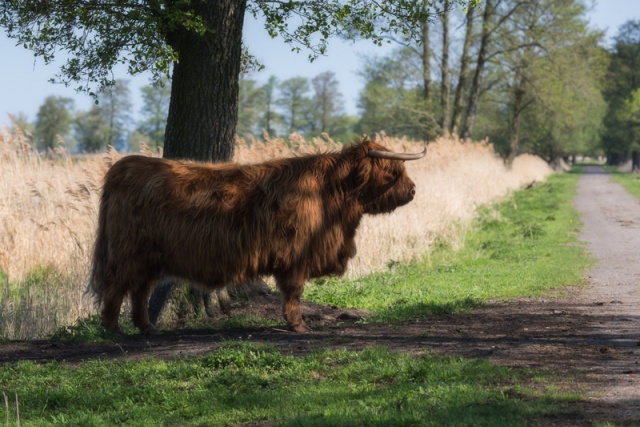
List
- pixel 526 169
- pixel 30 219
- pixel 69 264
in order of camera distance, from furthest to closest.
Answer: pixel 526 169
pixel 30 219
pixel 69 264

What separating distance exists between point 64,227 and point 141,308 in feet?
13.4

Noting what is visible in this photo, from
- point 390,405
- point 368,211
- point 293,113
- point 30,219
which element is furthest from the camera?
point 293,113

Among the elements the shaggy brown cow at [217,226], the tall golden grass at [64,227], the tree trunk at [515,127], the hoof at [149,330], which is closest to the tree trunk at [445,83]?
the tree trunk at [515,127]

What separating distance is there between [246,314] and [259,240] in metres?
1.68

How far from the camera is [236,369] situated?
6676mm

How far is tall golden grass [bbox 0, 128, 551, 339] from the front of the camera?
9.94m

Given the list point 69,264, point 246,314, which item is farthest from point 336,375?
point 69,264

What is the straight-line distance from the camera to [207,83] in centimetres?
972

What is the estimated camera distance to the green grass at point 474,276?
1084 cm

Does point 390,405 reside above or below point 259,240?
below

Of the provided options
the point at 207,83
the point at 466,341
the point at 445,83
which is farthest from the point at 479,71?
the point at 466,341

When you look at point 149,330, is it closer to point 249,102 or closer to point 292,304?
point 292,304

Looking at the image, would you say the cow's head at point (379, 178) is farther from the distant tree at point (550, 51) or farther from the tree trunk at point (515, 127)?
the tree trunk at point (515, 127)

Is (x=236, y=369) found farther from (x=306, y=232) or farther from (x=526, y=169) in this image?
(x=526, y=169)
